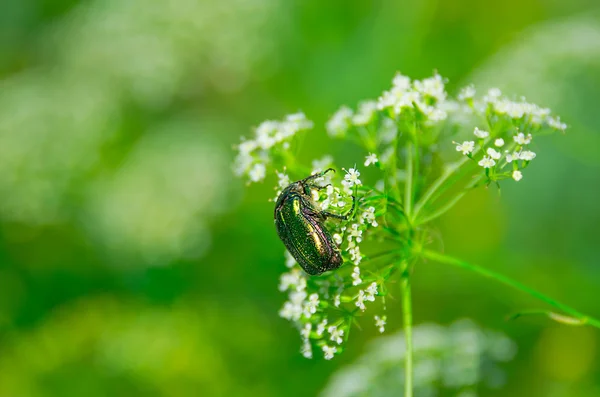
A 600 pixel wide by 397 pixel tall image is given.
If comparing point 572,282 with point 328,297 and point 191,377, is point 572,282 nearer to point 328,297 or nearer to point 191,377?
point 328,297

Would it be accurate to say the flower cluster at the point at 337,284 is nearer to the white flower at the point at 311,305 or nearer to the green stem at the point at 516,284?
the white flower at the point at 311,305

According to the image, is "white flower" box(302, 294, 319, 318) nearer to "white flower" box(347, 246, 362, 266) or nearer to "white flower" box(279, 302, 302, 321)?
"white flower" box(279, 302, 302, 321)

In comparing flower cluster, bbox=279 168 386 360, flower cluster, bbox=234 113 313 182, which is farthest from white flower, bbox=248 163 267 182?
flower cluster, bbox=279 168 386 360

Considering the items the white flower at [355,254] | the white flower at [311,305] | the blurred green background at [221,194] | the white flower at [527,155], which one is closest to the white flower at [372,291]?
the white flower at [355,254]

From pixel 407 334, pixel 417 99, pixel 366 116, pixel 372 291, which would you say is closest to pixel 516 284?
pixel 407 334

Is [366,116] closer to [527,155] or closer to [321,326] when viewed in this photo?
[527,155]

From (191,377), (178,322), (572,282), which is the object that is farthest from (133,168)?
(572,282)

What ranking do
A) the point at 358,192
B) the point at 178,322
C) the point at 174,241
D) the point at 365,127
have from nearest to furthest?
the point at 358,192, the point at 365,127, the point at 178,322, the point at 174,241
